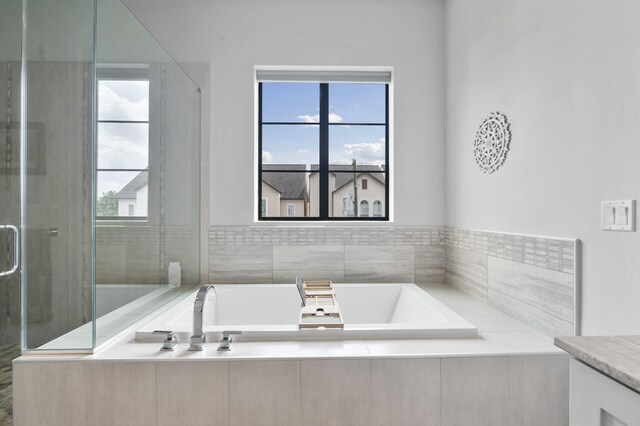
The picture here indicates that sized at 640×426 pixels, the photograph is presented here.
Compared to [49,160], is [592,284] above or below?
below

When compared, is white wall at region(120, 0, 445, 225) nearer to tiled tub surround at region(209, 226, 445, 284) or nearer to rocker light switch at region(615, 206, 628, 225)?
tiled tub surround at region(209, 226, 445, 284)

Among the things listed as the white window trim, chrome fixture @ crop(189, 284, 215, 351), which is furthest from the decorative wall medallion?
chrome fixture @ crop(189, 284, 215, 351)

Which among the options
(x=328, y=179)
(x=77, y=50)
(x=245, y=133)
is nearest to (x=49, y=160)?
(x=77, y=50)

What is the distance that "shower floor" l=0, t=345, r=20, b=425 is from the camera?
1.70 m

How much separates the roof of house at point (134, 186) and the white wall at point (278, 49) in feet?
2.60

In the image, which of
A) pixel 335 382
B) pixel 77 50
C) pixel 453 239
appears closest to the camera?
pixel 335 382

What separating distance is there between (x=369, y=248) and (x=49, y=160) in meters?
1.89

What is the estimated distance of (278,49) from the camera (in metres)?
2.65

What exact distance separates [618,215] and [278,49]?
7.23ft

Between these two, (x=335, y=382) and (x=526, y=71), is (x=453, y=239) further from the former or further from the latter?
(x=335, y=382)

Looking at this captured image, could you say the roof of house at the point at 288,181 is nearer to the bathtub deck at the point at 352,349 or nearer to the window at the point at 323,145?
the window at the point at 323,145

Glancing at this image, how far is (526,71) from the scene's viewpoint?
175 cm

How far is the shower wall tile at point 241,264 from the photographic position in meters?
2.65

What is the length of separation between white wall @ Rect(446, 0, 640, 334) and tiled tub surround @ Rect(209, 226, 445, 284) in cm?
53
